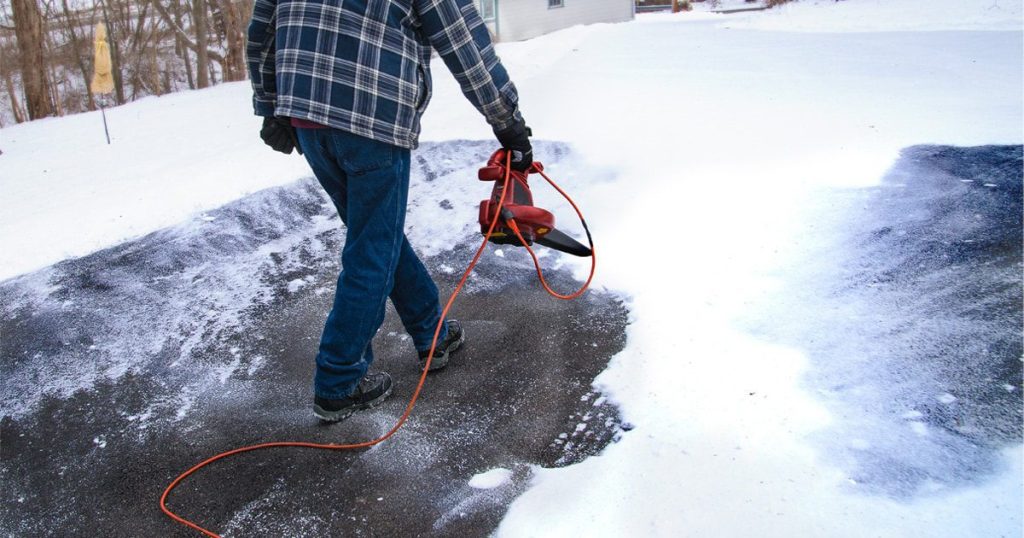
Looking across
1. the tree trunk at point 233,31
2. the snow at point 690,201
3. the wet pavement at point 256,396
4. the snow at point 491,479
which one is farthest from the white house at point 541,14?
the snow at point 491,479

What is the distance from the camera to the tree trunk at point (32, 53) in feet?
43.7

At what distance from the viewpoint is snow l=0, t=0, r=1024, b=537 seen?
75.6 inches

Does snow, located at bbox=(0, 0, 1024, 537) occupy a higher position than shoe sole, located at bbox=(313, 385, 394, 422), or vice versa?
snow, located at bbox=(0, 0, 1024, 537)

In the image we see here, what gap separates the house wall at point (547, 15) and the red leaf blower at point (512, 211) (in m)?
17.5

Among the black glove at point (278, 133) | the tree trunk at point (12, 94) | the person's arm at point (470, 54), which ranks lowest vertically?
the tree trunk at point (12, 94)

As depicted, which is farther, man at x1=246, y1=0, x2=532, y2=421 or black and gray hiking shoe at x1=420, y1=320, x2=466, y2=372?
black and gray hiking shoe at x1=420, y1=320, x2=466, y2=372

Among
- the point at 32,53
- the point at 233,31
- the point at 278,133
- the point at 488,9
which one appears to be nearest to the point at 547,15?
the point at 488,9

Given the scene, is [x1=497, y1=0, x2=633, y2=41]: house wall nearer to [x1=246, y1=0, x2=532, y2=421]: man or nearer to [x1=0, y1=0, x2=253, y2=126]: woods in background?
[x1=0, y1=0, x2=253, y2=126]: woods in background

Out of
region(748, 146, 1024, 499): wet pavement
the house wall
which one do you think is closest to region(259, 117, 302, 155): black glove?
region(748, 146, 1024, 499): wet pavement

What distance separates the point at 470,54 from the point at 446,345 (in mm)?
1176

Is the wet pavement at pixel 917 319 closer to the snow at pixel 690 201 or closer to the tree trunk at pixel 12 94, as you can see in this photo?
the snow at pixel 690 201

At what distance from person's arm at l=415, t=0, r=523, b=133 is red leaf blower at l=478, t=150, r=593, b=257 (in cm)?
19

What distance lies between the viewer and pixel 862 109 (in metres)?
4.99

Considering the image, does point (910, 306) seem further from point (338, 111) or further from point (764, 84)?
point (764, 84)
